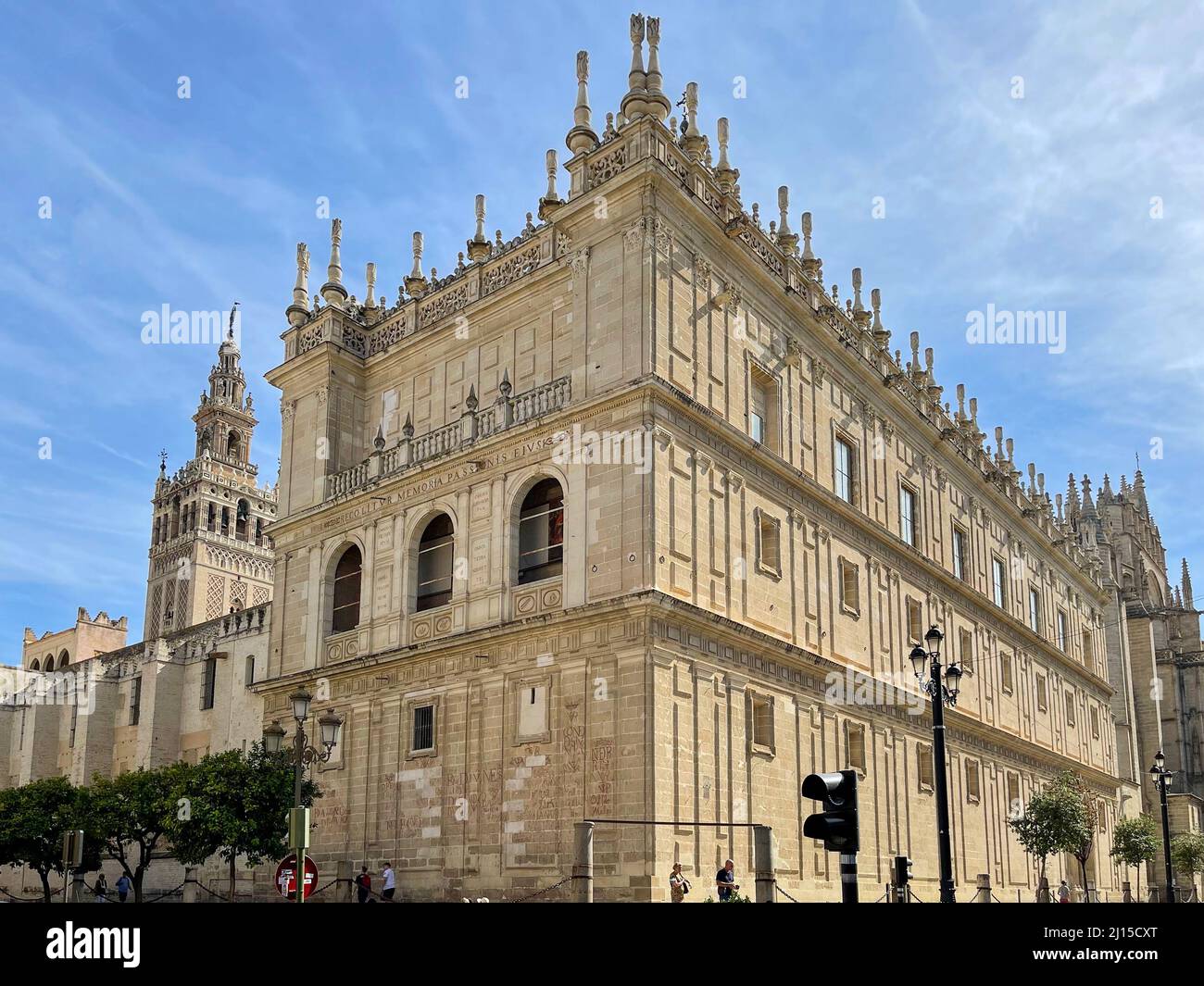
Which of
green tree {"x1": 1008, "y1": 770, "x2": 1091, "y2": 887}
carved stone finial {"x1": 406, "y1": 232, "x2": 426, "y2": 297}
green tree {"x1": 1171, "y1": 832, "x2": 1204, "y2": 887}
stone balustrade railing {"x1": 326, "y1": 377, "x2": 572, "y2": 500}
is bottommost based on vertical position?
green tree {"x1": 1171, "y1": 832, "x2": 1204, "y2": 887}

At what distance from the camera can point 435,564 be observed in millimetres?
27438

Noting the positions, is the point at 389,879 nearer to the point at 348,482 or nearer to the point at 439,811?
the point at 439,811

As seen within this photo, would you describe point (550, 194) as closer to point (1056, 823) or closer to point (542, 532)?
point (542, 532)

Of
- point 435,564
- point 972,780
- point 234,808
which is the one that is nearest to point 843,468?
point 435,564

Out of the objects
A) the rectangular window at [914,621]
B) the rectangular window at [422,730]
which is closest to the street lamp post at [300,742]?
the rectangular window at [422,730]

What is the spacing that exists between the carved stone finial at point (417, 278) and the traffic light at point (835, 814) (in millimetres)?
23453

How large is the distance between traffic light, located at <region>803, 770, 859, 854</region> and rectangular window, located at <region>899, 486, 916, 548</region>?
24475 millimetres

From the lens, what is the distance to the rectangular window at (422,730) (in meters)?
25.6

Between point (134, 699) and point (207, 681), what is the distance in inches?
197

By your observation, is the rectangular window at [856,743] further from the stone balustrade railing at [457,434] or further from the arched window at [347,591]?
the arched window at [347,591]

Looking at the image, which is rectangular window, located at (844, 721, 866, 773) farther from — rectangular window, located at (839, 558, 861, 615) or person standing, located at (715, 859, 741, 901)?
person standing, located at (715, 859, 741, 901)

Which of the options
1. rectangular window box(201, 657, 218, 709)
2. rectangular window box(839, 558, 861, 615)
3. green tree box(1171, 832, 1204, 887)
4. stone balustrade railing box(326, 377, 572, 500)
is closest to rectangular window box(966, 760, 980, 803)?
rectangular window box(839, 558, 861, 615)

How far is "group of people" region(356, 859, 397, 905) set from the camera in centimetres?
2319
